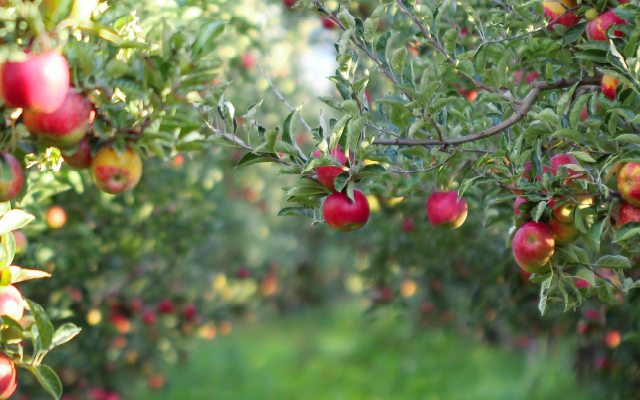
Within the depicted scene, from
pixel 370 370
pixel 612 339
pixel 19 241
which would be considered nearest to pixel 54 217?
pixel 19 241

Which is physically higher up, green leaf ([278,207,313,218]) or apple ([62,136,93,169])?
apple ([62,136,93,169])

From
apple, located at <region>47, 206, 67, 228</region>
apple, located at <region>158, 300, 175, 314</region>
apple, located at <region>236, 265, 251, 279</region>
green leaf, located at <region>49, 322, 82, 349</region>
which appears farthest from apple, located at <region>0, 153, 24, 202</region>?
apple, located at <region>236, 265, 251, 279</region>

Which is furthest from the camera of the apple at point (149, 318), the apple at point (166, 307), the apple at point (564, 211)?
the apple at point (166, 307)

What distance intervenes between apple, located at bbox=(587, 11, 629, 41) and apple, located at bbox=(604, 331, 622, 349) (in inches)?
106

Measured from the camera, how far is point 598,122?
144 centimetres

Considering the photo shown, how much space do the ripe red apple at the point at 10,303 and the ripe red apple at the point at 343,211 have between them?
2.79ft

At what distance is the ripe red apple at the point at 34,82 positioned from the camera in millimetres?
1143

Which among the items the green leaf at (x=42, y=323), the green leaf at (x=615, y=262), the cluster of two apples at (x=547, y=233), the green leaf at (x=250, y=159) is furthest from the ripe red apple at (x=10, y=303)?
the green leaf at (x=615, y=262)

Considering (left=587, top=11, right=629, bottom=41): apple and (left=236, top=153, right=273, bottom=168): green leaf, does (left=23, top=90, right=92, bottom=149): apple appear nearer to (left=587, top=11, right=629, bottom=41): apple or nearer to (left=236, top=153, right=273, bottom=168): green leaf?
(left=236, top=153, right=273, bottom=168): green leaf

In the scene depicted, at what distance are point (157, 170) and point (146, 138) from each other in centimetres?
279

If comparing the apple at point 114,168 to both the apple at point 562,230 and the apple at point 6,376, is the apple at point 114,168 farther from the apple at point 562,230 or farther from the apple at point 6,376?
the apple at point 562,230

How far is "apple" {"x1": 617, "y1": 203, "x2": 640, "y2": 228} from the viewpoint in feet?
4.63

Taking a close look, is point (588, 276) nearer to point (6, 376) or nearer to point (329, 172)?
point (329, 172)

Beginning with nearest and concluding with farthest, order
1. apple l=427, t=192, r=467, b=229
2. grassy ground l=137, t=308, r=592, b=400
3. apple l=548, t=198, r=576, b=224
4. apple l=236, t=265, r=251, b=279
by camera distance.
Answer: apple l=548, t=198, r=576, b=224
apple l=427, t=192, r=467, b=229
grassy ground l=137, t=308, r=592, b=400
apple l=236, t=265, r=251, b=279
